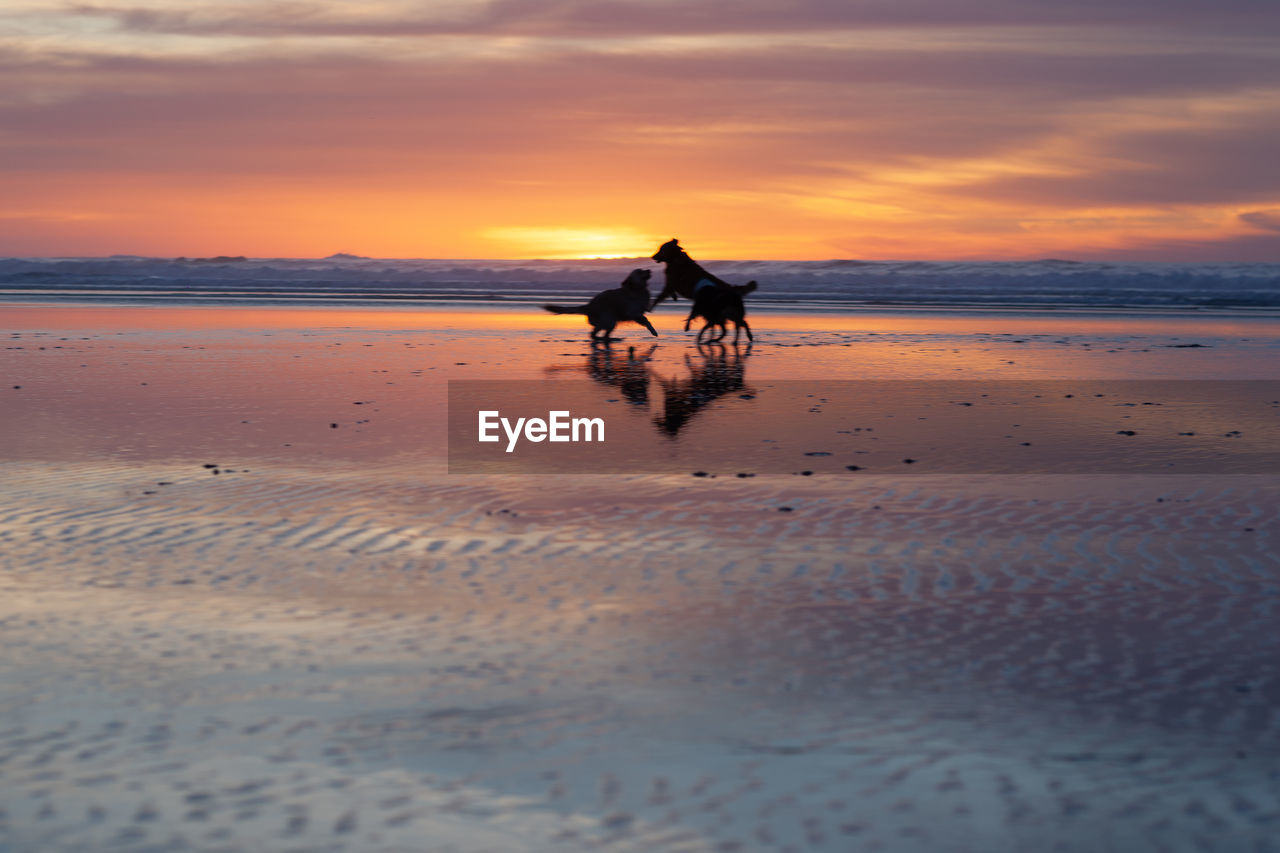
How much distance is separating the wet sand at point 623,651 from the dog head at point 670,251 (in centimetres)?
1231

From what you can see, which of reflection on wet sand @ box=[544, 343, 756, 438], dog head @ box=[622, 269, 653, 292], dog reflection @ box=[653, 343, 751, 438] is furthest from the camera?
dog head @ box=[622, 269, 653, 292]

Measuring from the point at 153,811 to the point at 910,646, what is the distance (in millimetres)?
2777

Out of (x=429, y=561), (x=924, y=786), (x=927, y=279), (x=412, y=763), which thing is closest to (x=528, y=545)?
(x=429, y=561)

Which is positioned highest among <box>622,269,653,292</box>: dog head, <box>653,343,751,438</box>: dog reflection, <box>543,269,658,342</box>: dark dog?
<box>622,269,653,292</box>: dog head

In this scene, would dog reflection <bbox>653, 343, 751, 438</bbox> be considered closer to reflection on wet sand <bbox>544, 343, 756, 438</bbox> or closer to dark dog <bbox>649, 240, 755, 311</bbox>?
reflection on wet sand <bbox>544, 343, 756, 438</bbox>

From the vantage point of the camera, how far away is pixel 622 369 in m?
16.5

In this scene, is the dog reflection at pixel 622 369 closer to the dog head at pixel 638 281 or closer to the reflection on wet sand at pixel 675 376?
the reflection on wet sand at pixel 675 376

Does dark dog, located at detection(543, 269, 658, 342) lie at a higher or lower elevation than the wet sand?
higher

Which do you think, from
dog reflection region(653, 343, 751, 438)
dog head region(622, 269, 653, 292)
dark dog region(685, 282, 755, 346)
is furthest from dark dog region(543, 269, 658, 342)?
dog reflection region(653, 343, 751, 438)

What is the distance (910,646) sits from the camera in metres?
4.70

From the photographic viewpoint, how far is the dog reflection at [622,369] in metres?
13.6

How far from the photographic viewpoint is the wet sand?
3268mm

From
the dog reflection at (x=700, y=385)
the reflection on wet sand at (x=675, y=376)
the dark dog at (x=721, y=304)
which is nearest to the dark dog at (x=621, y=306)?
the reflection on wet sand at (x=675, y=376)

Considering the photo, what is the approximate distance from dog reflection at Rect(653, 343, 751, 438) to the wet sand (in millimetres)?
1327
